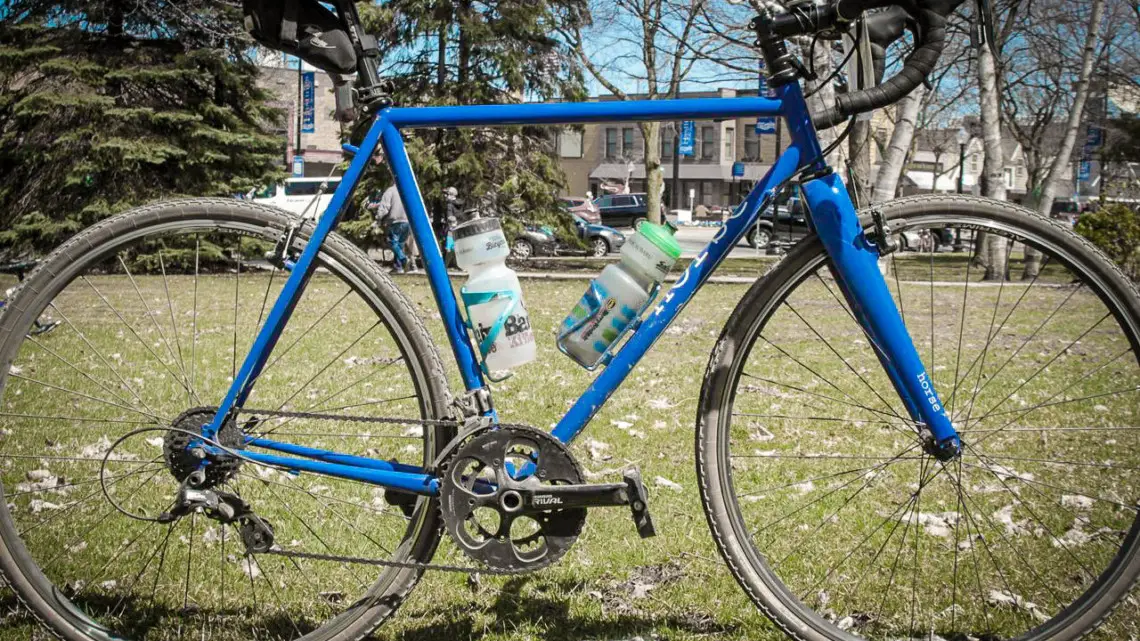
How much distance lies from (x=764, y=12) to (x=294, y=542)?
2474mm

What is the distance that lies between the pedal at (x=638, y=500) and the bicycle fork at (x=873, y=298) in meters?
0.71

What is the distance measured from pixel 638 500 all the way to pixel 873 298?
31.4 inches

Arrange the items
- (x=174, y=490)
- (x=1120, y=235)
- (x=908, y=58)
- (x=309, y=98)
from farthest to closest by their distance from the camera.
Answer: (x=309, y=98) < (x=1120, y=235) < (x=174, y=490) < (x=908, y=58)

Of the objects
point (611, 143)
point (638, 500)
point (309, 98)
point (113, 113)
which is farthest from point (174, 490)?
point (611, 143)

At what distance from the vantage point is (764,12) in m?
2.43

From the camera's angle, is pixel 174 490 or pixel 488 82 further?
pixel 488 82

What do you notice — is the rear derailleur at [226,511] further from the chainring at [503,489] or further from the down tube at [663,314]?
the down tube at [663,314]

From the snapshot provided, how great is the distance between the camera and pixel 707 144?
7088cm

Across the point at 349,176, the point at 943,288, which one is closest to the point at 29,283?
the point at 349,176

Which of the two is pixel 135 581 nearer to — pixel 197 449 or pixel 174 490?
pixel 197 449

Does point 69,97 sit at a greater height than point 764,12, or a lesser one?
greater

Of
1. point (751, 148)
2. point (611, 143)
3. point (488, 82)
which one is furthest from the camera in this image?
point (611, 143)

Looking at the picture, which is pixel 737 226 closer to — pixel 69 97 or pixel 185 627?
pixel 185 627

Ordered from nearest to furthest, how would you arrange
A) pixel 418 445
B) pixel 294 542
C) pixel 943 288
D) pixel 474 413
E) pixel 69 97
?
pixel 474 413 → pixel 294 542 → pixel 418 445 → pixel 943 288 → pixel 69 97
